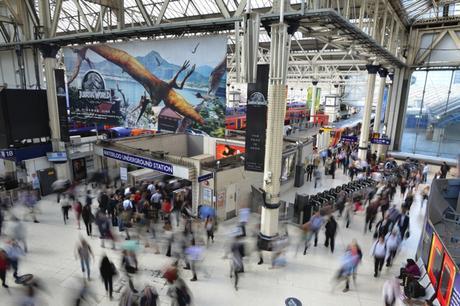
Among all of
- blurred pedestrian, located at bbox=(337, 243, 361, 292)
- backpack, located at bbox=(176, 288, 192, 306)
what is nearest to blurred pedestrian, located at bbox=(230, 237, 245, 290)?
backpack, located at bbox=(176, 288, 192, 306)

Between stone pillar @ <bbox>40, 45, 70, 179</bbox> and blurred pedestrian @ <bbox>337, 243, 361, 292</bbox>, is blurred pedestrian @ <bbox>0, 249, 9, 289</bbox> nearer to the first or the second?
blurred pedestrian @ <bbox>337, 243, 361, 292</bbox>

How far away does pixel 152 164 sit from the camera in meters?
11.7

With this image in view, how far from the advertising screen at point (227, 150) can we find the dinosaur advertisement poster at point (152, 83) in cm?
328

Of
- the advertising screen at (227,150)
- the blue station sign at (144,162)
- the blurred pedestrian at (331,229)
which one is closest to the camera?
the blurred pedestrian at (331,229)

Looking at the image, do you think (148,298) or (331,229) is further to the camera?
Result: (331,229)

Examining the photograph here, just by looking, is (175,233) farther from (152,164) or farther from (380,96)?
(380,96)

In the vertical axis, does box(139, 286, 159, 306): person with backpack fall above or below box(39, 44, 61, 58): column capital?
below

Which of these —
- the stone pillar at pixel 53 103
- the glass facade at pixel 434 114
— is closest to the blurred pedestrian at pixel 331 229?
the stone pillar at pixel 53 103

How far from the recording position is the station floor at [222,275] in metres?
6.75

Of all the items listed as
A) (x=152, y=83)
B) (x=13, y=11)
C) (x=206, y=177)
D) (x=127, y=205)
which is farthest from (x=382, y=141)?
(x=13, y=11)

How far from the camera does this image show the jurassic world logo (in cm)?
1476

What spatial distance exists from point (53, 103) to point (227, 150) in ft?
29.4

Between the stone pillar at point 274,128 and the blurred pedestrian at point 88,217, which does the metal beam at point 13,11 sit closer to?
the blurred pedestrian at point 88,217

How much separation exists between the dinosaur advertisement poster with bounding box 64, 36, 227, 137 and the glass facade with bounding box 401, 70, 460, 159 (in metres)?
18.3
